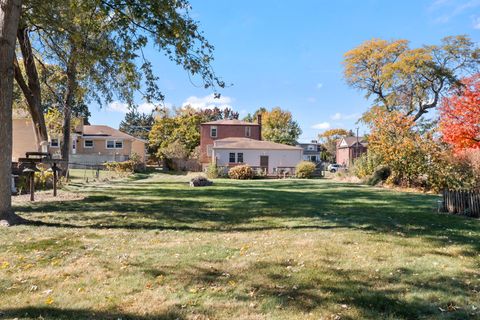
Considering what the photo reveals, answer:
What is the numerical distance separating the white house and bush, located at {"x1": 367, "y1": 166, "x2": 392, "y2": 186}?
16.6m

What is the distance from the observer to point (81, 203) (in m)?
13.0

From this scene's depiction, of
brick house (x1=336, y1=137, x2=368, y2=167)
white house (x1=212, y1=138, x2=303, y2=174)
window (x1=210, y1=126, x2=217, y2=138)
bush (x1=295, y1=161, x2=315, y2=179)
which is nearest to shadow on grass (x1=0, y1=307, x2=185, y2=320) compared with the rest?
bush (x1=295, y1=161, x2=315, y2=179)

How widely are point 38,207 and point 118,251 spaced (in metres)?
6.32

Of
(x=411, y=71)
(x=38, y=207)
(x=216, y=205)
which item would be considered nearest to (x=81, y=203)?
(x=38, y=207)

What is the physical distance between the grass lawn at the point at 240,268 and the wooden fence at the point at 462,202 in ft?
2.38

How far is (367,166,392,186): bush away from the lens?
81.4 ft

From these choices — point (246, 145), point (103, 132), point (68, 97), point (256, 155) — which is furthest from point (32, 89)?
point (103, 132)

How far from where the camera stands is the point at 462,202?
1118 centimetres

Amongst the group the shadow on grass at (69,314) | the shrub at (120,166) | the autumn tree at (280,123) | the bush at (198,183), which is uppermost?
the autumn tree at (280,123)

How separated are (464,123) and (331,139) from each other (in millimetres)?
76831

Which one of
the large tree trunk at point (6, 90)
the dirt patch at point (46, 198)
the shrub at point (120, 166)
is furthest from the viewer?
the shrub at point (120, 166)

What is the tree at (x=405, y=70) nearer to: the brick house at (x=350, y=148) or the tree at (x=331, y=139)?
the brick house at (x=350, y=148)

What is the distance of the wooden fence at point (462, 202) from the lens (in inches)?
423

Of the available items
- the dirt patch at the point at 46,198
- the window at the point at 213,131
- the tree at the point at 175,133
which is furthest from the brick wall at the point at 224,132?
the dirt patch at the point at 46,198
